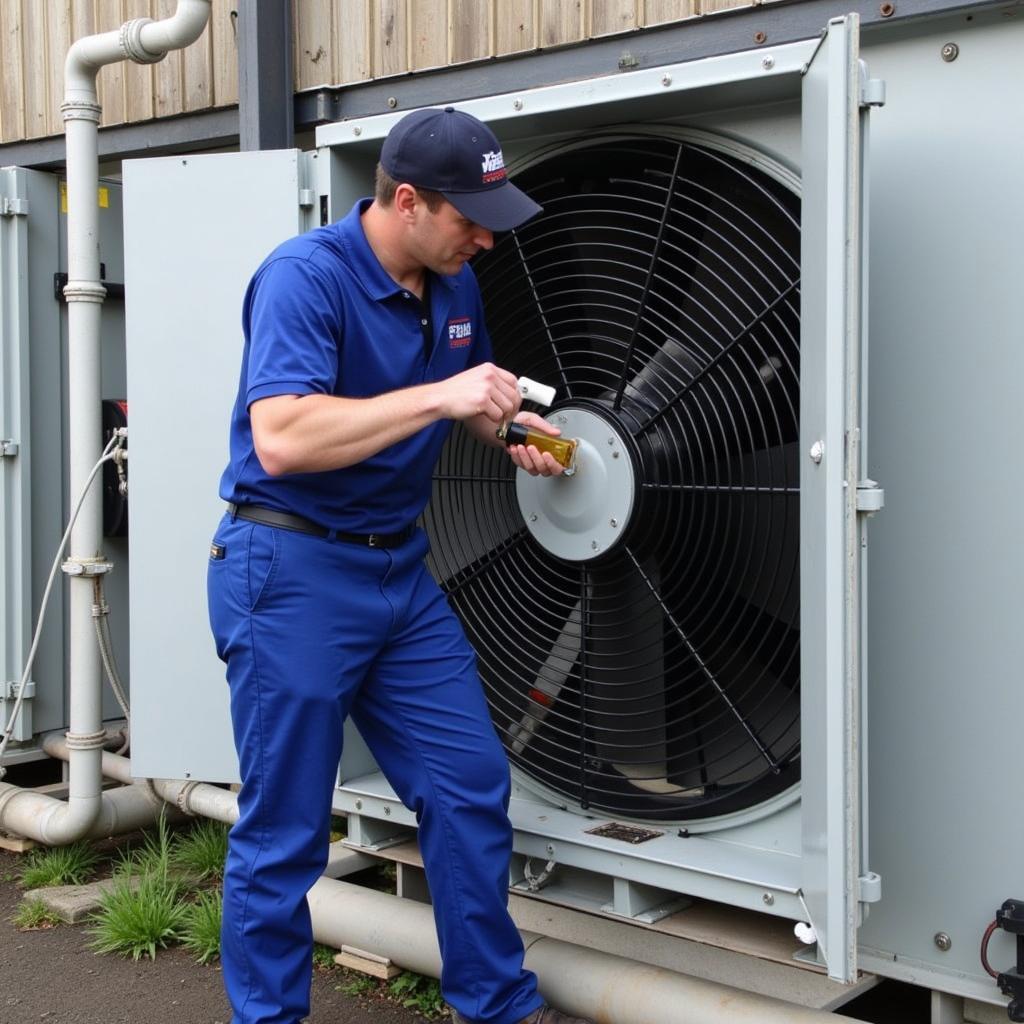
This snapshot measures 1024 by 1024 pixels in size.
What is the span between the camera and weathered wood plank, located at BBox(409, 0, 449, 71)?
319cm

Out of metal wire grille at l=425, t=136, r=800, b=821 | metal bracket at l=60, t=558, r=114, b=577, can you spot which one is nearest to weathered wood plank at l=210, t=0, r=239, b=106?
metal wire grille at l=425, t=136, r=800, b=821

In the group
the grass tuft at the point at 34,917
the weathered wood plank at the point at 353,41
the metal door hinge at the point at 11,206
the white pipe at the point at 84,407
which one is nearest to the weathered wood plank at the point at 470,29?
the weathered wood plank at the point at 353,41

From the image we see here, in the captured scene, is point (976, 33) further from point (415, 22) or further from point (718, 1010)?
point (718, 1010)

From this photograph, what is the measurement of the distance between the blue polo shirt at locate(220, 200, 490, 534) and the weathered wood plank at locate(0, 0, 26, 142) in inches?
93.1

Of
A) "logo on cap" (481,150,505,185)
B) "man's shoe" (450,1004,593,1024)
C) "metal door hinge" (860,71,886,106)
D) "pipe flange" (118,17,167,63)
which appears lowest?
"man's shoe" (450,1004,593,1024)

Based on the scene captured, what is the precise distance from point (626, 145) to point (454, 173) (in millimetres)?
609

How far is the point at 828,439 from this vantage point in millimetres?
2084

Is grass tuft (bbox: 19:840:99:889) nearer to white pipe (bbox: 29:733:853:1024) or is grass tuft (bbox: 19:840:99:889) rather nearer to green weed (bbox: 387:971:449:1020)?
white pipe (bbox: 29:733:853:1024)

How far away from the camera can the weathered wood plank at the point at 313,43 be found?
11.4 ft

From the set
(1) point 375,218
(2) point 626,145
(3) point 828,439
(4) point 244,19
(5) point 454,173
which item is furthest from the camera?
(4) point 244,19

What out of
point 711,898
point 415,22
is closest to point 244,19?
point 415,22

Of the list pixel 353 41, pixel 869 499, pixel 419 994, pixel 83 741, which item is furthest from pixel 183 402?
pixel 869 499

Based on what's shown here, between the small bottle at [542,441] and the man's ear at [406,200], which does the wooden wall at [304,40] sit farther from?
the small bottle at [542,441]

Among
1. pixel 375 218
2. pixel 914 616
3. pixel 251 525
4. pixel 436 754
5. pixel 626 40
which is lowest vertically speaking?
pixel 436 754
